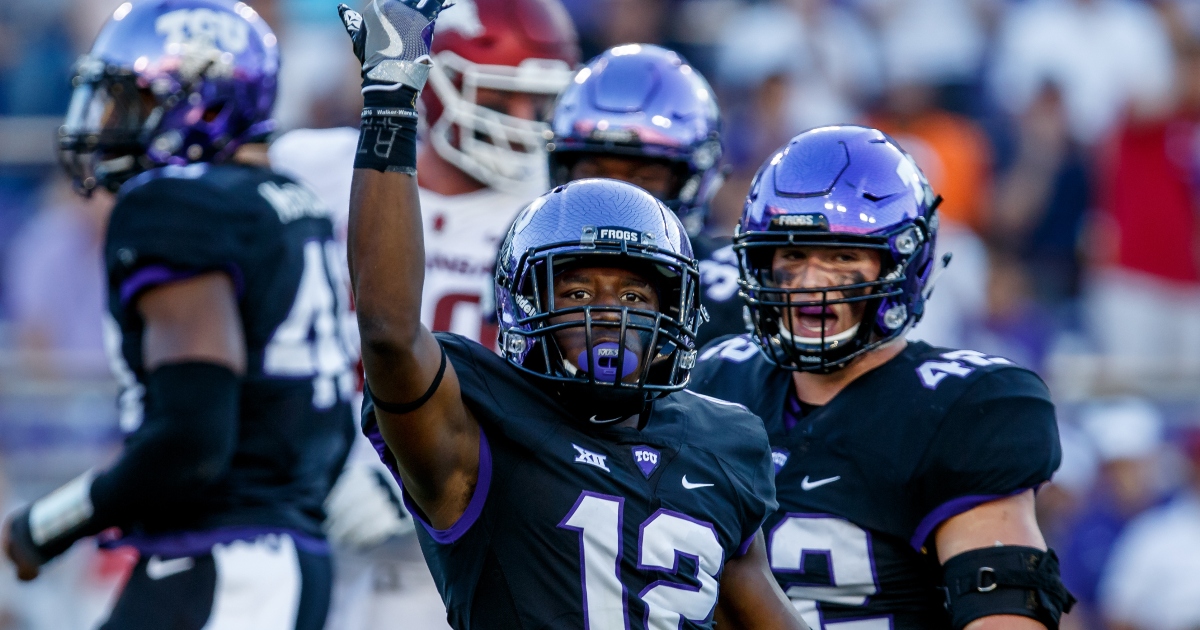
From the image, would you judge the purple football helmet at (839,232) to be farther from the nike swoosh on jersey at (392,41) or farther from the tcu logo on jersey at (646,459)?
the nike swoosh on jersey at (392,41)

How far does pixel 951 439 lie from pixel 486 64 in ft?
8.08

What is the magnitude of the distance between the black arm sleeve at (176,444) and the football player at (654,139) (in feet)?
3.83

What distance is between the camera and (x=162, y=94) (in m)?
4.16

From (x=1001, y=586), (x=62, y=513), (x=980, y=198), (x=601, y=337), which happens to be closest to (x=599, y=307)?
(x=601, y=337)

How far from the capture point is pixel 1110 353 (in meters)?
8.54

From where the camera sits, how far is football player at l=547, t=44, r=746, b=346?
411cm

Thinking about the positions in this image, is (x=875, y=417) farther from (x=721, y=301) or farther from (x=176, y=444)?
(x=176, y=444)

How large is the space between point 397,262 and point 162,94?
2.03 m

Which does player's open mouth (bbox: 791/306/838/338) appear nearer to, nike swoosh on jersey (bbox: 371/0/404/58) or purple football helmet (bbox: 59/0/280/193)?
nike swoosh on jersey (bbox: 371/0/404/58)

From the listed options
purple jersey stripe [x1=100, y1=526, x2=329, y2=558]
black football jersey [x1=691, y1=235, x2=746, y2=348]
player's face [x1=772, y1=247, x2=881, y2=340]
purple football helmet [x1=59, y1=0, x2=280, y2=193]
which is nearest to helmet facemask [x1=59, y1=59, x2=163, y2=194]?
purple football helmet [x1=59, y1=0, x2=280, y2=193]

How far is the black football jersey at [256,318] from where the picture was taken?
379 centimetres

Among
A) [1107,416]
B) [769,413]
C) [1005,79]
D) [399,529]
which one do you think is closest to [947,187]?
[1005,79]

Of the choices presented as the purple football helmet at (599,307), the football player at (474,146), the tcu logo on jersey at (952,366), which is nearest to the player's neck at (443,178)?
the football player at (474,146)

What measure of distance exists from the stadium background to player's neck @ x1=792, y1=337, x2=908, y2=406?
417 cm
